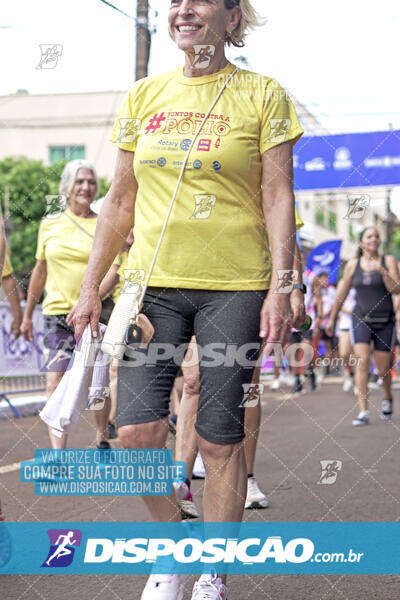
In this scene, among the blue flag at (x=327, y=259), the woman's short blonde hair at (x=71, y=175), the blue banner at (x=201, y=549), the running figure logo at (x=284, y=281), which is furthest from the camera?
the blue flag at (x=327, y=259)

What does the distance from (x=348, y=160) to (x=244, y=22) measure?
499 inches

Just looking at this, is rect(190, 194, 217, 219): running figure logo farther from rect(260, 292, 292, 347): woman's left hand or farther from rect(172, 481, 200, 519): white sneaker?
rect(172, 481, 200, 519): white sneaker

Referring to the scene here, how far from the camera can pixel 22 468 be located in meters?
5.93

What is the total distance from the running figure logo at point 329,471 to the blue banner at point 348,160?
9.03m

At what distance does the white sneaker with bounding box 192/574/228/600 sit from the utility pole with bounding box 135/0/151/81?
31.6ft

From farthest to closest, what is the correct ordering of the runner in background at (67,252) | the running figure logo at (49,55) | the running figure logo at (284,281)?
the runner in background at (67,252) < the running figure logo at (49,55) < the running figure logo at (284,281)

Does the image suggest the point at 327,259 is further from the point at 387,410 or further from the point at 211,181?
the point at 211,181

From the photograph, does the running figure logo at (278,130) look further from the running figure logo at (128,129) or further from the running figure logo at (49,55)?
the running figure logo at (49,55)

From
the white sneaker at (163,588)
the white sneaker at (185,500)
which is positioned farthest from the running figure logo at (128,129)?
the white sneaker at (185,500)

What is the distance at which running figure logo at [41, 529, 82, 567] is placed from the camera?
3.59 meters

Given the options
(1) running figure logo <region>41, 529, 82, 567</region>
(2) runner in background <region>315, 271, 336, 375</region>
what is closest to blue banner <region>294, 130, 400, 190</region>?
(2) runner in background <region>315, 271, 336, 375</region>

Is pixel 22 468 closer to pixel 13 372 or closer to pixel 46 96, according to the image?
pixel 13 372

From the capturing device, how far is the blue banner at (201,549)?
11.3ft

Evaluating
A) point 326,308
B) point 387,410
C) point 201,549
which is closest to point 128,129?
point 201,549
